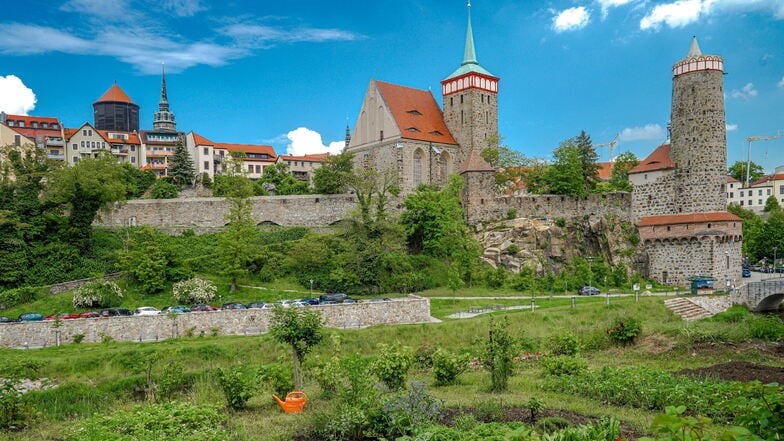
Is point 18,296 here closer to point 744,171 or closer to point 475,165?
point 475,165

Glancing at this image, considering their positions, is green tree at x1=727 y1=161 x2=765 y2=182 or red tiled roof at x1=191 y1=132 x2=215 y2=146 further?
green tree at x1=727 y1=161 x2=765 y2=182

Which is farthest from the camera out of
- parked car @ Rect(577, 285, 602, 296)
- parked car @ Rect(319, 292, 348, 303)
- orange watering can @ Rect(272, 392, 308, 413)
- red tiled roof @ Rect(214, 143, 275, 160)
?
red tiled roof @ Rect(214, 143, 275, 160)

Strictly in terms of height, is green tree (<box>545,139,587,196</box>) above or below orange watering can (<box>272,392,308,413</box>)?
above

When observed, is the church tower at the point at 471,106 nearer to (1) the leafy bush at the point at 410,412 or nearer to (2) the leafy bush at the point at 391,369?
(2) the leafy bush at the point at 391,369

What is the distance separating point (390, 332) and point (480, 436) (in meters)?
16.7

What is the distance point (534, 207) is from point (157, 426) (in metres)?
36.6

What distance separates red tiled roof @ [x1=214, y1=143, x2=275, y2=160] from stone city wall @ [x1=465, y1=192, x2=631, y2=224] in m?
44.7

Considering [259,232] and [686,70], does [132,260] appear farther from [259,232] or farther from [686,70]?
[686,70]

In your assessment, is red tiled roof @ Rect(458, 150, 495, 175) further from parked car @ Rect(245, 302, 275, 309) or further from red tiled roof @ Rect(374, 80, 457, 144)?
parked car @ Rect(245, 302, 275, 309)

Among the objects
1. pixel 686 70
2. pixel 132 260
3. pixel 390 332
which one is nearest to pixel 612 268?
pixel 686 70

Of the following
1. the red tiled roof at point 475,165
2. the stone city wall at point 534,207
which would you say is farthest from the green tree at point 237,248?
the red tiled roof at point 475,165

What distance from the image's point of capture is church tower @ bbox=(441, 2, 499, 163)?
165 ft

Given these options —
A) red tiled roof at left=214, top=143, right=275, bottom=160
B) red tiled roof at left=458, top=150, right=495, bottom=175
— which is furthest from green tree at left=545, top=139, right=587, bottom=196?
red tiled roof at left=214, top=143, right=275, bottom=160

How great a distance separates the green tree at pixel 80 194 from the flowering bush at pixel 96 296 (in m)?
7.41
